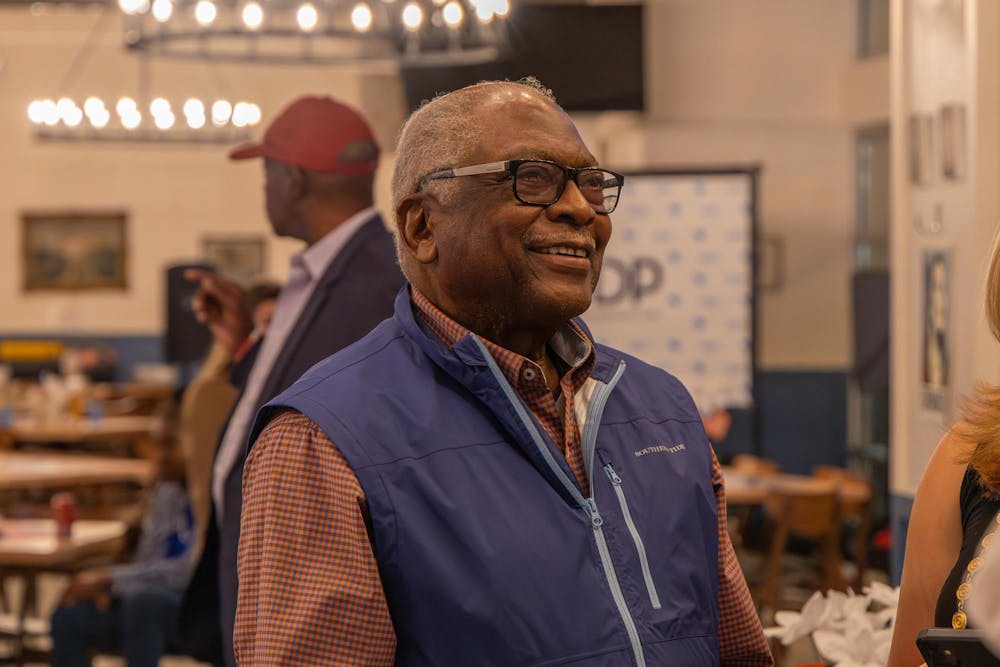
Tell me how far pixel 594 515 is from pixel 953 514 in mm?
471

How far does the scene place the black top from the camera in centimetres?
168

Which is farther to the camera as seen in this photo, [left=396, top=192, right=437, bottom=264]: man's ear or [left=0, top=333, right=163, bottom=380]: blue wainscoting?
[left=0, top=333, right=163, bottom=380]: blue wainscoting

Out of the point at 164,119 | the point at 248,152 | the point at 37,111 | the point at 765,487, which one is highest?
the point at 37,111

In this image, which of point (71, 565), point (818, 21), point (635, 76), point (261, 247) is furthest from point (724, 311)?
point (261, 247)

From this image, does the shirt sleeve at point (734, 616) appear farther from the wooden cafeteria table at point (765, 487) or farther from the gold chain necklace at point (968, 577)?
the wooden cafeteria table at point (765, 487)

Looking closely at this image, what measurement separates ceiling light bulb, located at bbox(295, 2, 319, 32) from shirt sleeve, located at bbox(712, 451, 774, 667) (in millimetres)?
4529

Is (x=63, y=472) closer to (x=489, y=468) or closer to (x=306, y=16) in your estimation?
(x=306, y=16)

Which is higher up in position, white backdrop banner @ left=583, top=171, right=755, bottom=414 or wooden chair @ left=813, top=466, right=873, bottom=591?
white backdrop banner @ left=583, top=171, right=755, bottom=414

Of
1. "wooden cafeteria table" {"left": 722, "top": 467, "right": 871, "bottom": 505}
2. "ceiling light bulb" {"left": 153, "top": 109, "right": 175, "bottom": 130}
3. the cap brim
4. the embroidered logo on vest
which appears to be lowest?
"wooden cafeteria table" {"left": 722, "top": 467, "right": 871, "bottom": 505}

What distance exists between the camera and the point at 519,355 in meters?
1.74

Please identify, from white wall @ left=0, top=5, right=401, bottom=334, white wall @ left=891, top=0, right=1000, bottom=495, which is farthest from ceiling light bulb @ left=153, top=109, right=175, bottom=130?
white wall @ left=891, top=0, right=1000, bottom=495

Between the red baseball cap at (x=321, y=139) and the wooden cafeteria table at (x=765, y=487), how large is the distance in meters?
4.42

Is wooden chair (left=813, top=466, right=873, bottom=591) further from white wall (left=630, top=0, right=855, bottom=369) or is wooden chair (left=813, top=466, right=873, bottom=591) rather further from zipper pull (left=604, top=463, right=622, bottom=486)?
zipper pull (left=604, top=463, right=622, bottom=486)

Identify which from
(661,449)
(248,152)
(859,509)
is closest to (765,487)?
(859,509)
